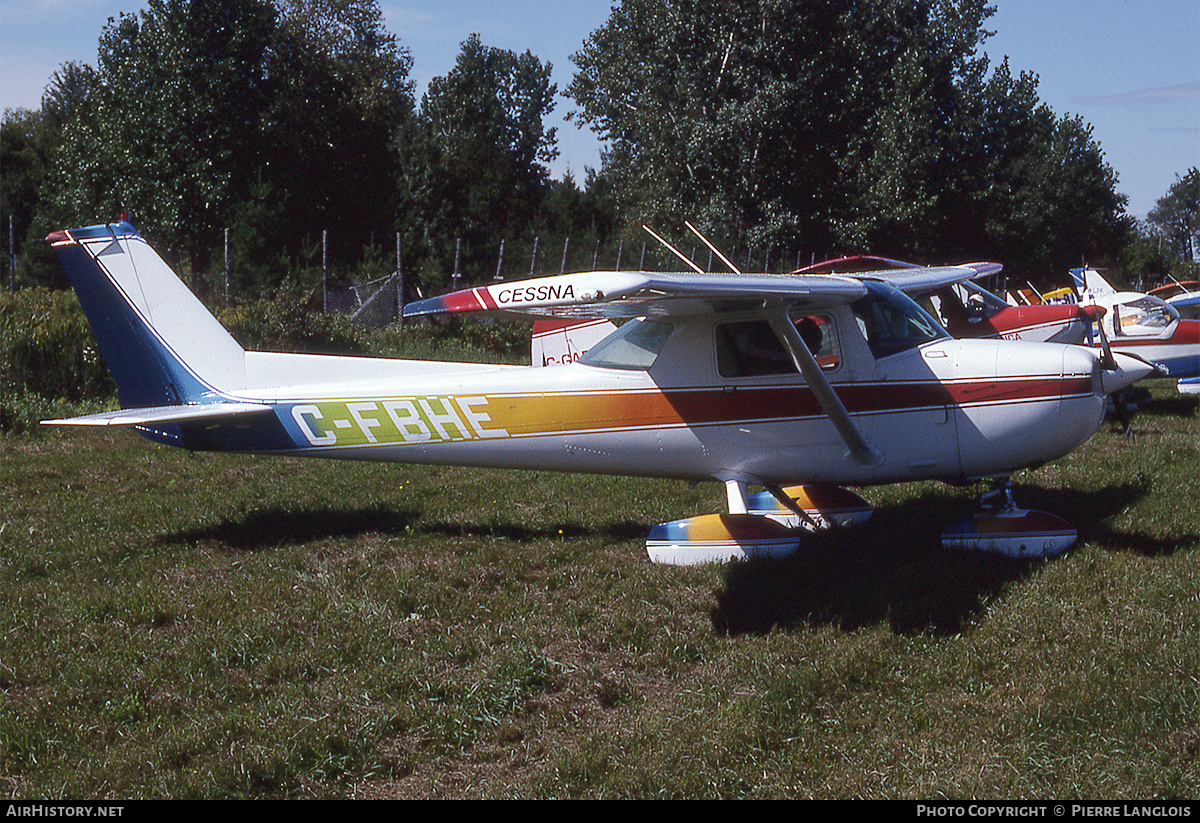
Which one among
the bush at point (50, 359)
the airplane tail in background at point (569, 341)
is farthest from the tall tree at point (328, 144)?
the airplane tail in background at point (569, 341)

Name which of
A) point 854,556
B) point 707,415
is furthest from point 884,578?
point 707,415

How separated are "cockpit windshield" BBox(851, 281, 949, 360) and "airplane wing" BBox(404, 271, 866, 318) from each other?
28 cm

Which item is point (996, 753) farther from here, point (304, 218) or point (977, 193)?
point (304, 218)

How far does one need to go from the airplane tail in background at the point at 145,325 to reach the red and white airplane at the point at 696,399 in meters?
0.01

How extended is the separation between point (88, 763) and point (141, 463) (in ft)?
20.9

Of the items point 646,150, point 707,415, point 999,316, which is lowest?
point 707,415

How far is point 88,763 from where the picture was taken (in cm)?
381

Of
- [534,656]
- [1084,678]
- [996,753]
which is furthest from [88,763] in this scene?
[1084,678]

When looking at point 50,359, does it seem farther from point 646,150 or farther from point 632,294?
point 646,150

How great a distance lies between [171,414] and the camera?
21.5 feet

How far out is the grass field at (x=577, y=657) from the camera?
12.2ft

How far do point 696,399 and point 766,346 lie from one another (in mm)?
599

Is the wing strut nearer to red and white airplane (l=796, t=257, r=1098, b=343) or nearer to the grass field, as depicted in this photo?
the grass field

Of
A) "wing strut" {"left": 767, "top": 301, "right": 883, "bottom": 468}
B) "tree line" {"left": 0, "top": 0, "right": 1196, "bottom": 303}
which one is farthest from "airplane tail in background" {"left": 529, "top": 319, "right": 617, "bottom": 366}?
"tree line" {"left": 0, "top": 0, "right": 1196, "bottom": 303}
